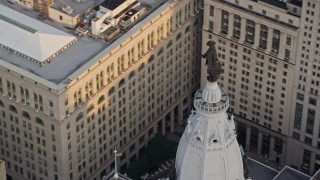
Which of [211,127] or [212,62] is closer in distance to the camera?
[212,62]

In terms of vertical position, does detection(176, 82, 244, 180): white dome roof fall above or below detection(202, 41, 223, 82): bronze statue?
below

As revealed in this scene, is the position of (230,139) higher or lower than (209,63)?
lower

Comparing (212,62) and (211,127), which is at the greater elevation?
(212,62)

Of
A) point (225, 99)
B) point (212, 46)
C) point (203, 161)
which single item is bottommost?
point (203, 161)

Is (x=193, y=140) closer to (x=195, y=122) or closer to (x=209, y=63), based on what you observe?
(x=195, y=122)

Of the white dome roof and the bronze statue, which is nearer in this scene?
the bronze statue

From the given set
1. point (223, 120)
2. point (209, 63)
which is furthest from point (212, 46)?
point (223, 120)

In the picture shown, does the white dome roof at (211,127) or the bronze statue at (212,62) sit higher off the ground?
the bronze statue at (212,62)
